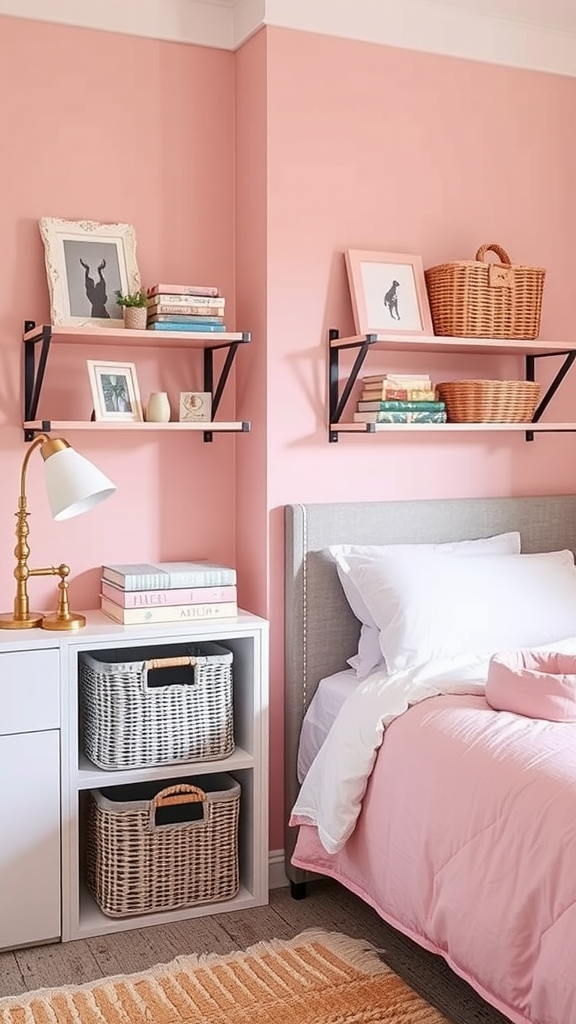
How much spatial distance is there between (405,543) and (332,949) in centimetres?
112

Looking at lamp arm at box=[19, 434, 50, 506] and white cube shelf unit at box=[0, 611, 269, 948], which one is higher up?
lamp arm at box=[19, 434, 50, 506]

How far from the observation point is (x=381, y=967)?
2.70m

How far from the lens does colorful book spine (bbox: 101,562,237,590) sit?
9.74 feet

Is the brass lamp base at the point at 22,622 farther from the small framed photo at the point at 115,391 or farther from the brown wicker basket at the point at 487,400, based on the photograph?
the brown wicker basket at the point at 487,400

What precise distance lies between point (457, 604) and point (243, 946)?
1.02 meters

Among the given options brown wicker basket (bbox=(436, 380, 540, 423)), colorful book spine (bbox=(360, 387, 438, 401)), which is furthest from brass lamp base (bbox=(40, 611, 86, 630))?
brown wicker basket (bbox=(436, 380, 540, 423))

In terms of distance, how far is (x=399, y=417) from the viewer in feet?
10.4

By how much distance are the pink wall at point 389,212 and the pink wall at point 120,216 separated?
238mm

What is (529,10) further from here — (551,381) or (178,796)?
(178,796)

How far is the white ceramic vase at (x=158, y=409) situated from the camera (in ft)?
10.1

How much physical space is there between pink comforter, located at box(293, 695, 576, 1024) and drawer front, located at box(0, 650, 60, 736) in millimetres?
802

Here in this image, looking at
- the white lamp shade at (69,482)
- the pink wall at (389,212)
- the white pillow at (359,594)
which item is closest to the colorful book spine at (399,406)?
the pink wall at (389,212)

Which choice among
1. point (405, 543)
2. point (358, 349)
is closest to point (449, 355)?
point (358, 349)

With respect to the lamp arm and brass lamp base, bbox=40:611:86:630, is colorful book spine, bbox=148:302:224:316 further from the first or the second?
brass lamp base, bbox=40:611:86:630
